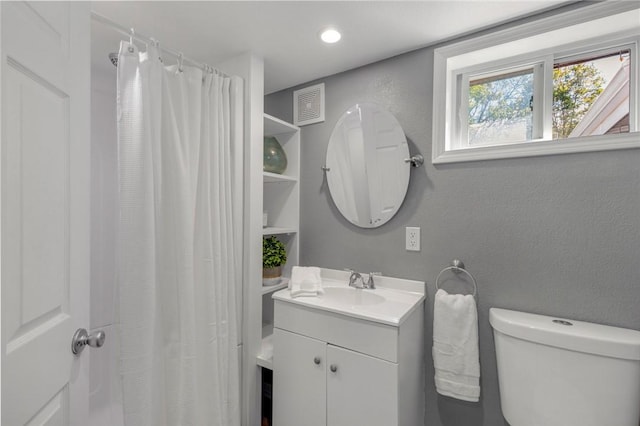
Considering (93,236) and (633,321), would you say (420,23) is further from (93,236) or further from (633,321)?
(93,236)

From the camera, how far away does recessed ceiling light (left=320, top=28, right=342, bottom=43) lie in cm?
138

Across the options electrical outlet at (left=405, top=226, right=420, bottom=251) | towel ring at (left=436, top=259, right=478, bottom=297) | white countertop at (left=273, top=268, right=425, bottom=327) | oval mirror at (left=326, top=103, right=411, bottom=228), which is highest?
oval mirror at (left=326, top=103, right=411, bottom=228)

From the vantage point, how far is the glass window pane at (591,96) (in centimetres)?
124

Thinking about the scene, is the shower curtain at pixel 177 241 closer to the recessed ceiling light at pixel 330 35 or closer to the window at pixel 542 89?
the recessed ceiling light at pixel 330 35

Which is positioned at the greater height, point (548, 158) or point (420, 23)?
point (420, 23)

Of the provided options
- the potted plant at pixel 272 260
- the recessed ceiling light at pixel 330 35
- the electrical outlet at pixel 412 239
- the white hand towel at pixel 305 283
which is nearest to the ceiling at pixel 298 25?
the recessed ceiling light at pixel 330 35

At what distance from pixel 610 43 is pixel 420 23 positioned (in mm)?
820

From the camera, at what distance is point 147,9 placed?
4.06 feet

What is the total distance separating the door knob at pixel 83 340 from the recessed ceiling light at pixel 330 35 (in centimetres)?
151

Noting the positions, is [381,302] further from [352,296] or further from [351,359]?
[351,359]

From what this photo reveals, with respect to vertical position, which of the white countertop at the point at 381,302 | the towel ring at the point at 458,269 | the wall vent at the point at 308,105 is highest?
the wall vent at the point at 308,105

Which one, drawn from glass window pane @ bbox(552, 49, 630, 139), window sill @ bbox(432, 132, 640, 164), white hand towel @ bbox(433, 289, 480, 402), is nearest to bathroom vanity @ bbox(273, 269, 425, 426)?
white hand towel @ bbox(433, 289, 480, 402)

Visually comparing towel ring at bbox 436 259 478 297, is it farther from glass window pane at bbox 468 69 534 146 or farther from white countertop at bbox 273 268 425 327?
glass window pane at bbox 468 69 534 146

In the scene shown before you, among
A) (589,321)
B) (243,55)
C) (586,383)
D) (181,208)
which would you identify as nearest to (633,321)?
(589,321)
